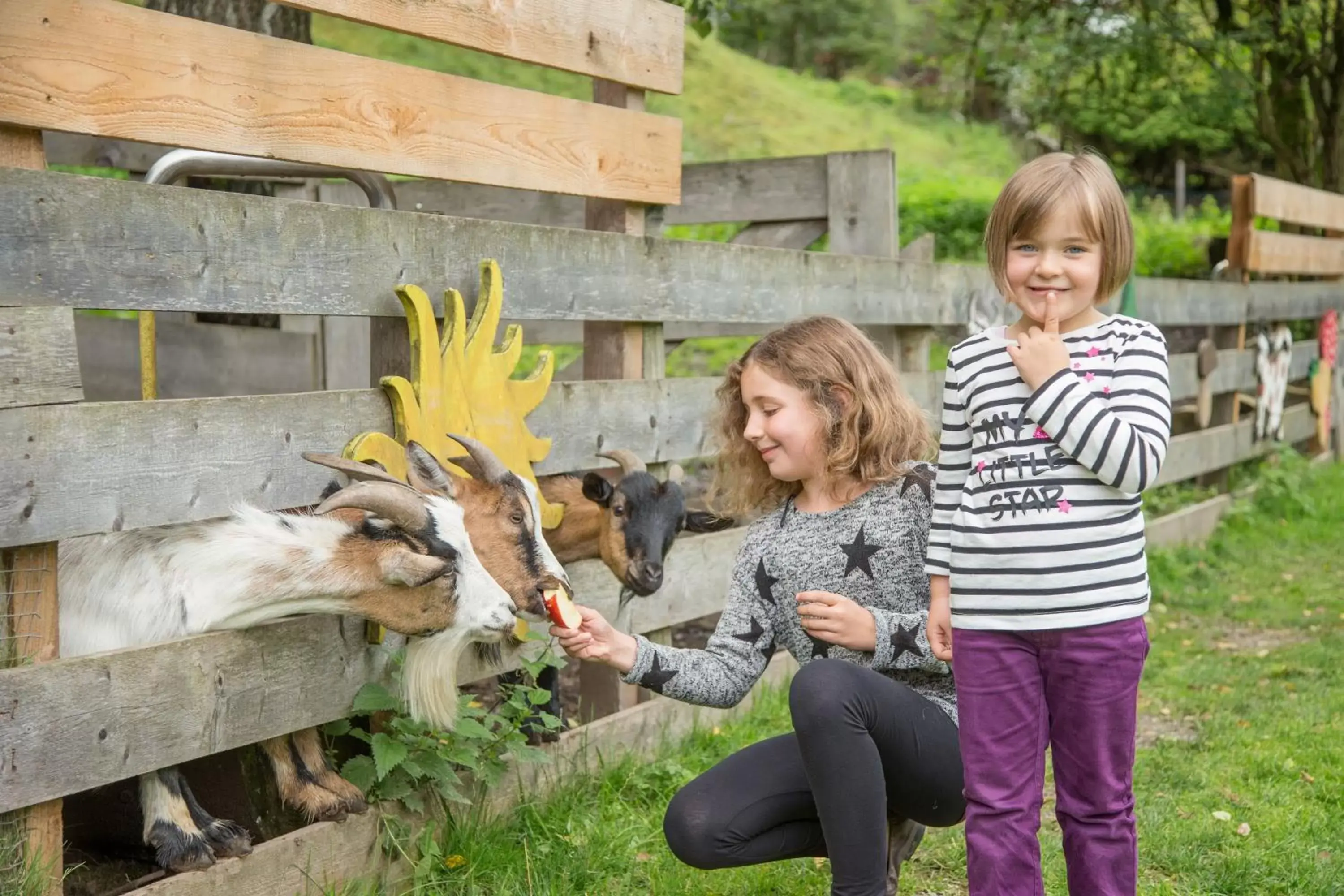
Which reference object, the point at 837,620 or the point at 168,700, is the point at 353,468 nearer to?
the point at 168,700

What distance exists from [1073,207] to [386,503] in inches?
59.3

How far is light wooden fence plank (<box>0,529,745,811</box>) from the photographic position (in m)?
2.56

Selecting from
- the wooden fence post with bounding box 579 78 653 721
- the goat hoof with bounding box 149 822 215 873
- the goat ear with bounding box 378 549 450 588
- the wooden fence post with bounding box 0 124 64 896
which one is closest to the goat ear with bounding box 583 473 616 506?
the wooden fence post with bounding box 579 78 653 721

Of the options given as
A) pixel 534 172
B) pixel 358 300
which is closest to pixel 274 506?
pixel 358 300

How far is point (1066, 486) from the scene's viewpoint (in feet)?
8.56

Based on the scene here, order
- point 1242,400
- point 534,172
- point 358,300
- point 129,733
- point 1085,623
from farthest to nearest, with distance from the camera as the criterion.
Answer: point 1242,400, point 534,172, point 358,300, point 129,733, point 1085,623

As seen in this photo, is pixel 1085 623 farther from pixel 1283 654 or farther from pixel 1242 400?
pixel 1242 400

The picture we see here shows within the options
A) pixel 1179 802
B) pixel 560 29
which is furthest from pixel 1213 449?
pixel 560 29

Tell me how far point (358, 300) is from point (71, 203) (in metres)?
0.78

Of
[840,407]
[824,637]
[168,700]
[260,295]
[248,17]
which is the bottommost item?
[168,700]

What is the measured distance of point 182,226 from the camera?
2807mm

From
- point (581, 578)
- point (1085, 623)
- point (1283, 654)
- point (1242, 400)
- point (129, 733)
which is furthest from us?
point (1242, 400)

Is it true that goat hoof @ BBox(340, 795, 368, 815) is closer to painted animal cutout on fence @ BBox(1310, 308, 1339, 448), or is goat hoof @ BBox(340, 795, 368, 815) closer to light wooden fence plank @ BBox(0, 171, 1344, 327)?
light wooden fence plank @ BBox(0, 171, 1344, 327)

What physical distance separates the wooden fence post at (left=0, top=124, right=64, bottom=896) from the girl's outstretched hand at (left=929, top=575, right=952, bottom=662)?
5.54 feet
